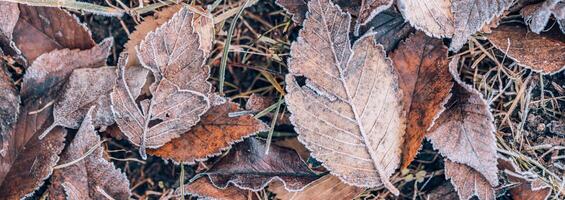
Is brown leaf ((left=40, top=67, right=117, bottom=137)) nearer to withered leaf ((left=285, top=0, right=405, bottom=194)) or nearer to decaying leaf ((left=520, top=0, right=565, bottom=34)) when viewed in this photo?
withered leaf ((left=285, top=0, right=405, bottom=194))

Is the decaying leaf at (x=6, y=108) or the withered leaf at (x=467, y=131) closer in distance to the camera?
the withered leaf at (x=467, y=131)

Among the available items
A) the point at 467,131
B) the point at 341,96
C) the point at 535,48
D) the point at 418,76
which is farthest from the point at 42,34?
the point at 535,48

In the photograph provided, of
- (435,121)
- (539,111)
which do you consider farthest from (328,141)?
(539,111)

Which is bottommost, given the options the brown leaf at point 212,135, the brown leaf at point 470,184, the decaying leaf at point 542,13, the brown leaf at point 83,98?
the brown leaf at point 470,184

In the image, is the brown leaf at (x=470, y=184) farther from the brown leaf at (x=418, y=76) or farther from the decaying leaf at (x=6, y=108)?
the decaying leaf at (x=6, y=108)

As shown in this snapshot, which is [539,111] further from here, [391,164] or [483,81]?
[391,164]

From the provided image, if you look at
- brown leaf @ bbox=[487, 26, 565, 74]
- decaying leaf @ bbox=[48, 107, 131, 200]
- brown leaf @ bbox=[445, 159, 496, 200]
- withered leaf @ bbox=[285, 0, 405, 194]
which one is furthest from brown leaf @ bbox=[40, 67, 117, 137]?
brown leaf @ bbox=[487, 26, 565, 74]

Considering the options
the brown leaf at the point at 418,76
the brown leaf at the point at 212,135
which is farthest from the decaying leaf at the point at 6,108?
the brown leaf at the point at 418,76
